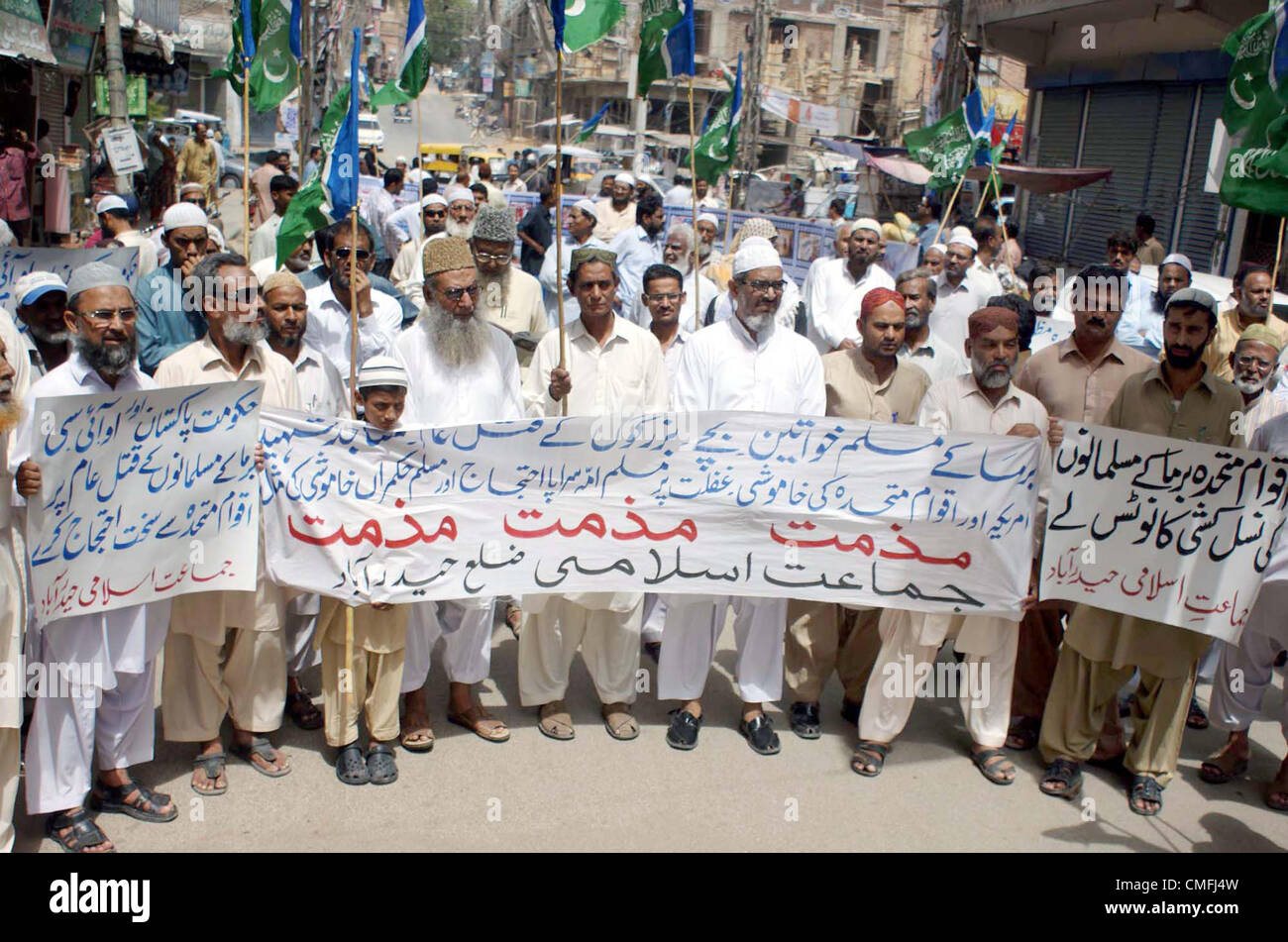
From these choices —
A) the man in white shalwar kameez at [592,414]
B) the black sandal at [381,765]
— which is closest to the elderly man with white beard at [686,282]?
the man in white shalwar kameez at [592,414]

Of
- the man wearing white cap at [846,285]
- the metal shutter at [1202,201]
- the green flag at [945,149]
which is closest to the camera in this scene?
the man wearing white cap at [846,285]

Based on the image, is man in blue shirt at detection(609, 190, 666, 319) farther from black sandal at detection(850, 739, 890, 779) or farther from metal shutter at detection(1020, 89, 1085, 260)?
metal shutter at detection(1020, 89, 1085, 260)

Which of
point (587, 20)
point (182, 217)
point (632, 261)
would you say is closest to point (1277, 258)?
point (587, 20)

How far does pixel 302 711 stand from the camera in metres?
4.99

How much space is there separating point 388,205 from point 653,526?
9.77m

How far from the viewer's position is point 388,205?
13.4 metres

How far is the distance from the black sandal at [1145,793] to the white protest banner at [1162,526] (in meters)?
0.70

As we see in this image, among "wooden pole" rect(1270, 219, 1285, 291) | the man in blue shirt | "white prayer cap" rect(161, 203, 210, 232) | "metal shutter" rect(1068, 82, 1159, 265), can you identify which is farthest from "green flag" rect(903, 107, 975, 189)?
"metal shutter" rect(1068, 82, 1159, 265)

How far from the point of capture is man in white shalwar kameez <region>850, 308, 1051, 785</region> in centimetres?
482

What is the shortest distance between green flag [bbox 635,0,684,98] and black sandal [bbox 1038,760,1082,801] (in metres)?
4.43

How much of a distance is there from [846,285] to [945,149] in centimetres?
294

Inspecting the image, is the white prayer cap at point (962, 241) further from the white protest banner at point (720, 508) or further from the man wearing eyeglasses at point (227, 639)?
the man wearing eyeglasses at point (227, 639)

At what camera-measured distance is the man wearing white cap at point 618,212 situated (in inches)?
490
